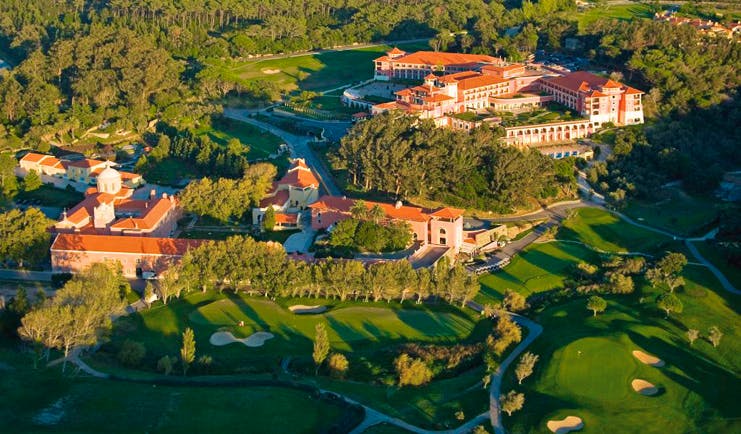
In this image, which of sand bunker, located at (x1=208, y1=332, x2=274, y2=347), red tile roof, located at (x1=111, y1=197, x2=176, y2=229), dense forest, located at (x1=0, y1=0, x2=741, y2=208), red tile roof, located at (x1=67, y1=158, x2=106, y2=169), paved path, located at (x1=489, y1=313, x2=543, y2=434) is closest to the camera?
paved path, located at (x1=489, y1=313, x2=543, y2=434)

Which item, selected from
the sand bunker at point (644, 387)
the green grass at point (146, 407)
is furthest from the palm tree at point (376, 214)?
the sand bunker at point (644, 387)

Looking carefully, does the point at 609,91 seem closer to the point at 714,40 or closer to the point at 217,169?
the point at 714,40

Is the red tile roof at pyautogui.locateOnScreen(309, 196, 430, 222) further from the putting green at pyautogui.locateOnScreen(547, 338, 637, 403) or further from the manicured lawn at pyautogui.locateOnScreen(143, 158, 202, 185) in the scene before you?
the putting green at pyautogui.locateOnScreen(547, 338, 637, 403)

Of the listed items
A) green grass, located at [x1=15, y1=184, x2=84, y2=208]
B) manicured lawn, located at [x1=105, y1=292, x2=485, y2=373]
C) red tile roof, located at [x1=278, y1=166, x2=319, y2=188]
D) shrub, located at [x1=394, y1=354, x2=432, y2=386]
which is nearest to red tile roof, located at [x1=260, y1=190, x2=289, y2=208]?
red tile roof, located at [x1=278, y1=166, x2=319, y2=188]

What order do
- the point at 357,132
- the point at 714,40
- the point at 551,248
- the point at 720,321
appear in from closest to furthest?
the point at 720,321 → the point at 551,248 → the point at 357,132 → the point at 714,40

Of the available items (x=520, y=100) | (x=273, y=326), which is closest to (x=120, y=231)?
(x=273, y=326)

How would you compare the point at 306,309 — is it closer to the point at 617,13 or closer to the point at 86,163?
the point at 86,163

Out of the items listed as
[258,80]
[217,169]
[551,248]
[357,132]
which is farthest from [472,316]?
[258,80]
